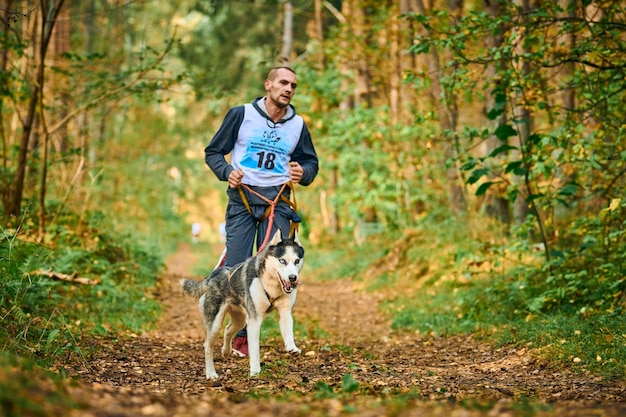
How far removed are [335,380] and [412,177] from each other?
11418 mm

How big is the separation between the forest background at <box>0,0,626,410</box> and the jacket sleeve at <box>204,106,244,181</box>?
1.79 meters

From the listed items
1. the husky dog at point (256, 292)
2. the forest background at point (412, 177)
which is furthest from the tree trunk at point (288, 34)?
the husky dog at point (256, 292)

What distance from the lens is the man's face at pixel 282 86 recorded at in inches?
245

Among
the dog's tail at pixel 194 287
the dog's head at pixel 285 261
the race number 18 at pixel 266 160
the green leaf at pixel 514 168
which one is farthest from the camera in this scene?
the green leaf at pixel 514 168

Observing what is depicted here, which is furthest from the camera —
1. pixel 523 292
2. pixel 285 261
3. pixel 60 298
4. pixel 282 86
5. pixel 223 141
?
pixel 523 292

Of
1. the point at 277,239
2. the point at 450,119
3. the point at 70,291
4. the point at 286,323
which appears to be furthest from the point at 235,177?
the point at 450,119

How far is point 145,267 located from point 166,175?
799 inches

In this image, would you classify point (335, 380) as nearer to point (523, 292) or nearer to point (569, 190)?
point (569, 190)

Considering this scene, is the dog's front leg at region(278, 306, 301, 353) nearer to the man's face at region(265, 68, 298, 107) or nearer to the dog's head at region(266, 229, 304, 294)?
the dog's head at region(266, 229, 304, 294)

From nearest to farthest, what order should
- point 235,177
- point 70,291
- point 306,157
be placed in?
point 235,177, point 306,157, point 70,291

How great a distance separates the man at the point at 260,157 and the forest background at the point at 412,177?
1757 millimetres

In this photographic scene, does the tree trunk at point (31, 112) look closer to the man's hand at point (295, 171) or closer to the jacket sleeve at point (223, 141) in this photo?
the jacket sleeve at point (223, 141)

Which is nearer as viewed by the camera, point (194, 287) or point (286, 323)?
point (286, 323)

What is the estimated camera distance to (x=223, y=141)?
20.8ft
